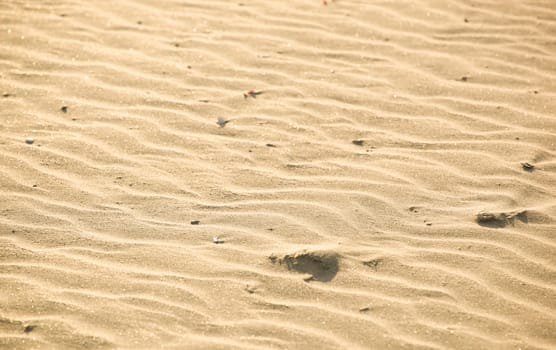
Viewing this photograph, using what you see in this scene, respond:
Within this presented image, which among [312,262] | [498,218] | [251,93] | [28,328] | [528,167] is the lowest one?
[28,328]

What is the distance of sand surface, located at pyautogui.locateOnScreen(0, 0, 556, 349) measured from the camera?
319cm

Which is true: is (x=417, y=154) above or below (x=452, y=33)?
below

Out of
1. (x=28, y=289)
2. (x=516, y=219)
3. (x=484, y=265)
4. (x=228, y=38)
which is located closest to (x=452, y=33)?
(x=228, y=38)

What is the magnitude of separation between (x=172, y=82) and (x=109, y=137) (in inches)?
29.4

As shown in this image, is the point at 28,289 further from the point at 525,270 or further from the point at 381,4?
the point at 381,4

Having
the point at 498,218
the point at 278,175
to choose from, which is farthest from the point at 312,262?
the point at 498,218

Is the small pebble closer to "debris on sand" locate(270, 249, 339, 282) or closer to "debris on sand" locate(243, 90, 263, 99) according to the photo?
"debris on sand" locate(243, 90, 263, 99)

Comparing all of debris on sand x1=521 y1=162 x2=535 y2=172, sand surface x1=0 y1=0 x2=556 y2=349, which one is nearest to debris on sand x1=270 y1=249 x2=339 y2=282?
sand surface x1=0 y1=0 x2=556 y2=349

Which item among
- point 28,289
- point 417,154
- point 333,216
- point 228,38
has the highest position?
point 228,38

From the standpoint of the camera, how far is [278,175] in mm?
4039

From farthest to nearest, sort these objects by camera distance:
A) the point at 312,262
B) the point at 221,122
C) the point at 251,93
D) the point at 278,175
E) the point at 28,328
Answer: the point at 251,93 → the point at 221,122 → the point at 278,175 → the point at 312,262 → the point at 28,328

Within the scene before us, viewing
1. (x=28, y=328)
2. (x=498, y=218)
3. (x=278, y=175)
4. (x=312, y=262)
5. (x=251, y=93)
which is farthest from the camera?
(x=251, y=93)

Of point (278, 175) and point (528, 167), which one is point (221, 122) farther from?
point (528, 167)

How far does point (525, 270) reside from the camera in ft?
11.2
